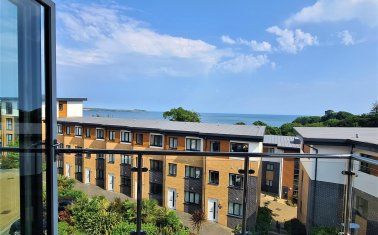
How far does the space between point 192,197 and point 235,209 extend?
1.28 ft

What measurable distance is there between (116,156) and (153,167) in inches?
11.9

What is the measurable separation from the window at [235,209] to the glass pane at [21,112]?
1392mm

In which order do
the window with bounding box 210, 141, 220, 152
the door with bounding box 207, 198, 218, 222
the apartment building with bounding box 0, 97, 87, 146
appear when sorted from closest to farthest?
the apartment building with bounding box 0, 97, 87, 146, the door with bounding box 207, 198, 218, 222, the window with bounding box 210, 141, 220, 152

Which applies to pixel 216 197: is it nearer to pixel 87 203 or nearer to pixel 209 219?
pixel 209 219

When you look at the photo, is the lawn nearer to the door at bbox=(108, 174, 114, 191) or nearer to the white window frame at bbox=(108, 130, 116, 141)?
the door at bbox=(108, 174, 114, 191)

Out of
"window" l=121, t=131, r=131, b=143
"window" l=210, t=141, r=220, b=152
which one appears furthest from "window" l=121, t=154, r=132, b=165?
"window" l=121, t=131, r=131, b=143

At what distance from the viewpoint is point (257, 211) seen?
250cm

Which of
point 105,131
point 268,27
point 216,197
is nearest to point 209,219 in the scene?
point 216,197

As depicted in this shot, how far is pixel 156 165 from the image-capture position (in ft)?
8.07

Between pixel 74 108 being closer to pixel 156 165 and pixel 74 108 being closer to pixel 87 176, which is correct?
pixel 87 176

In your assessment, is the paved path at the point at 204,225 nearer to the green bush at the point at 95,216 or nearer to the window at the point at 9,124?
the green bush at the point at 95,216

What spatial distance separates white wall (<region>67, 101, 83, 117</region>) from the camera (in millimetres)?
27875

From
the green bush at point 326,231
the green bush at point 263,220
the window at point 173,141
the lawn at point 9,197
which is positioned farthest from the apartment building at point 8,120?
the window at point 173,141

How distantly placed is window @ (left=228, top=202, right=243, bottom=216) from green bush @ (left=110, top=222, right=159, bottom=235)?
64 centimetres
